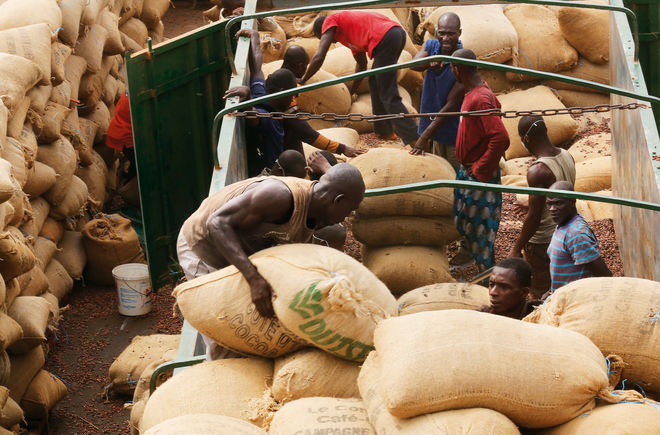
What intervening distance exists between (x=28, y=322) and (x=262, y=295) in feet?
9.75

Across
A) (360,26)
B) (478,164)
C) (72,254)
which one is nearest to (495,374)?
(478,164)

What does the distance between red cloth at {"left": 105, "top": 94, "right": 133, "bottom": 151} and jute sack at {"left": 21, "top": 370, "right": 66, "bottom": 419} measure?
2961 mm

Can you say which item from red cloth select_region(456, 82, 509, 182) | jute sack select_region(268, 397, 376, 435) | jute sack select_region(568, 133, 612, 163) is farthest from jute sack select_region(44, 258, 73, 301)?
jute sack select_region(568, 133, 612, 163)

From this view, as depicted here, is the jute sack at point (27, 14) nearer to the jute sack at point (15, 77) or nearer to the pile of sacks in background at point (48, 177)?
the pile of sacks in background at point (48, 177)

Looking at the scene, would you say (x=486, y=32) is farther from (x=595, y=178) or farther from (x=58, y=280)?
(x=58, y=280)

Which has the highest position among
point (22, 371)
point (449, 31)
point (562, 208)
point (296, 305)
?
point (449, 31)

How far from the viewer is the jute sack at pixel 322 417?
2.75m

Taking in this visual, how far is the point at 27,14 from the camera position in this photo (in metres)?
6.73

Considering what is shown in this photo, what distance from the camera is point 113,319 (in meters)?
7.02

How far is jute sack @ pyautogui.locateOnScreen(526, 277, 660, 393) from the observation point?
2988 mm

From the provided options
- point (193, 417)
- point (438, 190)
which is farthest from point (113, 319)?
point (193, 417)

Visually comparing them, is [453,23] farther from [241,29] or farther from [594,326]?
[594,326]

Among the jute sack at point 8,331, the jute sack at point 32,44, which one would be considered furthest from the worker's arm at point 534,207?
the jute sack at point 32,44

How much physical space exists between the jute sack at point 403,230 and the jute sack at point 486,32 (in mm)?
3485
